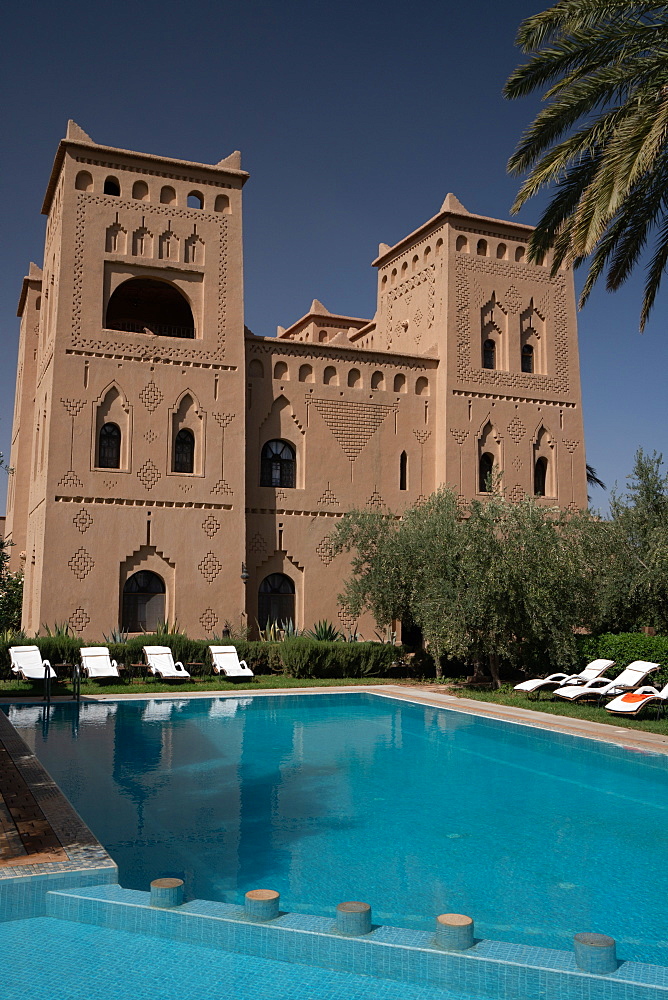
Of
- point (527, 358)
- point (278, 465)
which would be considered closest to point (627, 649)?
point (278, 465)

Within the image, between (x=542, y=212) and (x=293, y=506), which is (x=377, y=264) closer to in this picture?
(x=293, y=506)

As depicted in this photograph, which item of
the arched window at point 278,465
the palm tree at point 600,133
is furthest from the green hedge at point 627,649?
the arched window at point 278,465

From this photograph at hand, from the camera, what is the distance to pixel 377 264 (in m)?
27.4

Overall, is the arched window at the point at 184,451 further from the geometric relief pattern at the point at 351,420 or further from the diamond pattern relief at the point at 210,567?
the geometric relief pattern at the point at 351,420

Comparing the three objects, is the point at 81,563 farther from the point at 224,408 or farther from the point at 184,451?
the point at 224,408

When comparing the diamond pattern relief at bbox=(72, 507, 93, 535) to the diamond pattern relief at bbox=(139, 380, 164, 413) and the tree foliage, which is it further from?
the tree foliage

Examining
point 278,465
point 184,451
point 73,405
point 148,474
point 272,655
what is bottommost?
point 272,655

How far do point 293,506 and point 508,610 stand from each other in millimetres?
7405

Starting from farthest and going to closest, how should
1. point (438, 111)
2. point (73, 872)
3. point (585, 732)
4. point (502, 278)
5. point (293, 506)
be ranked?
point (502, 278) < point (293, 506) < point (438, 111) < point (585, 732) < point (73, 872)

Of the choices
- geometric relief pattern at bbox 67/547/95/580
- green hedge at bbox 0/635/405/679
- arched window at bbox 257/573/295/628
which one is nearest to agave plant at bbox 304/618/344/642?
green hedge at bbox 0/635/405/679

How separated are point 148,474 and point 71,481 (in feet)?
5.86

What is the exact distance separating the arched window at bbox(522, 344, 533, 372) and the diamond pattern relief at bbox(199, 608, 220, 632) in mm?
11449

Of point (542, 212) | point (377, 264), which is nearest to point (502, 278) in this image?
point (377, 264)

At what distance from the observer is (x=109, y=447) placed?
2059 centimetres
